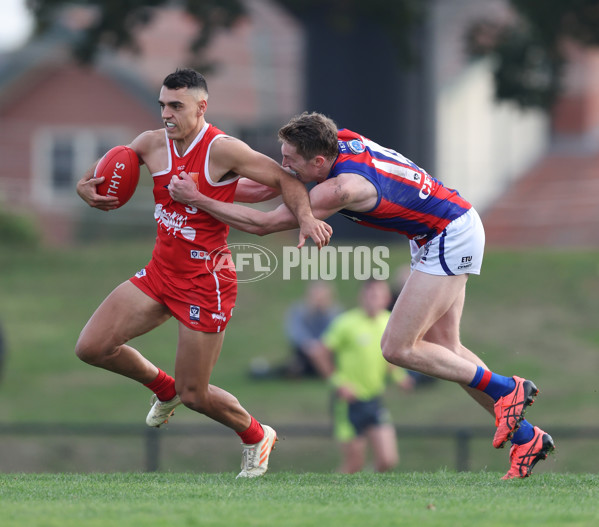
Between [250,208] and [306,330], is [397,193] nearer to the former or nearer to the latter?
[250,208]

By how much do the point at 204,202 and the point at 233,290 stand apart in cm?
68

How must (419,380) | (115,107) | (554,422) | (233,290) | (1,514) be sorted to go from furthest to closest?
(115,107) < (419,380) < (554,422) < (233,290) < (1,514)

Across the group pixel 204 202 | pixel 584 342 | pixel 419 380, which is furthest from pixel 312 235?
pixel 584 342

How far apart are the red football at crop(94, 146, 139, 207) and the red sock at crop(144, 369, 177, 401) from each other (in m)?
1.28

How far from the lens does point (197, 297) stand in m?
6.91

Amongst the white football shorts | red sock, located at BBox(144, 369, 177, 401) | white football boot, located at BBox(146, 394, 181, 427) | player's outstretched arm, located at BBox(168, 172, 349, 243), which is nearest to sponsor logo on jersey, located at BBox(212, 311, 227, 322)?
player's outstretched arm, located at BBox(168, 172, 349, 243)

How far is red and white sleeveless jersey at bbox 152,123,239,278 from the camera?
6863 millimetres

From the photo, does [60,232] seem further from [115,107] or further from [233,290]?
[233,290]

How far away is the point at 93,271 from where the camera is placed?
68.6 ft

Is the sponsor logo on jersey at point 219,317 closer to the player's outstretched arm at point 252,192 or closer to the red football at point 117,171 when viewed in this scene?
the player's outstretched arm at point 252,192

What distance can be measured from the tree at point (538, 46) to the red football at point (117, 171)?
9758mm

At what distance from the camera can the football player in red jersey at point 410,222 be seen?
671 cm

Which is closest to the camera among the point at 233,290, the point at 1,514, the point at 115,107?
the point at 1,514

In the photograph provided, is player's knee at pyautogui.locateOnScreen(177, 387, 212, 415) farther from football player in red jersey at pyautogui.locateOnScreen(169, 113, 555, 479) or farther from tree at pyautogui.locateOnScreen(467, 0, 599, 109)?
tree at pyautogui.locateOnScreen(467, 0, 599, 109)
